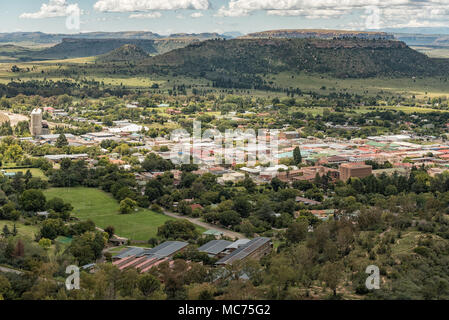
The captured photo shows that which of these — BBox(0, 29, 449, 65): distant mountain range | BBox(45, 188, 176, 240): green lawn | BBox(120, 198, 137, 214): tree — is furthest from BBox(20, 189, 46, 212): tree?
BBox(0, 29, 449, 65): distant mountain range

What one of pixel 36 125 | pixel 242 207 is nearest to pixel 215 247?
pixel 242 207

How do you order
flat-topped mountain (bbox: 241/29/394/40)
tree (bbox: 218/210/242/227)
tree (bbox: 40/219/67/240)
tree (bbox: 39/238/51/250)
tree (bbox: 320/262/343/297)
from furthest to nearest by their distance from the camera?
flat-topped mountain (bbox: 241/29/394/40)
tree (bbox: 218/210/242/227)
tree (bbox: 40/219/67/240)
tree (bbox: 39/238/51/250)
tree (bbox: 320/262/343/297)

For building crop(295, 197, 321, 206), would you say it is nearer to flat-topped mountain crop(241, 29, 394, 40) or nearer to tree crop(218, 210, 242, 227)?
tree crop(218, 210, 242, 227)

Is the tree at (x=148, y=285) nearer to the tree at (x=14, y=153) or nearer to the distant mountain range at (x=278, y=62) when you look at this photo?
the tree at (x=14, y=153)
